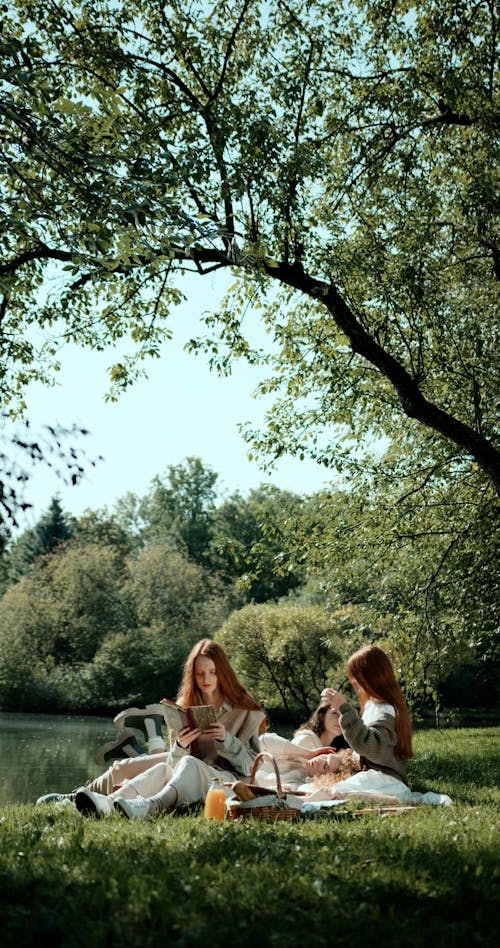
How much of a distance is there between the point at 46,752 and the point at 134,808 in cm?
1901

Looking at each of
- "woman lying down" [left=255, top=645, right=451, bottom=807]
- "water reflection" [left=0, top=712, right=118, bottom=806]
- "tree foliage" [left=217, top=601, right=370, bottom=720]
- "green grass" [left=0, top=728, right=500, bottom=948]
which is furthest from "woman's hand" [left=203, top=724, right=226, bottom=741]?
"tree foliage" [left=217, top=601, right=370, bottom=720]

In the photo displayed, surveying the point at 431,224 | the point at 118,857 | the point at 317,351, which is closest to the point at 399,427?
the point at 317,351

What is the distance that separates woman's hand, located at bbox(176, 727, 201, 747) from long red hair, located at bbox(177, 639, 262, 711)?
57 cm

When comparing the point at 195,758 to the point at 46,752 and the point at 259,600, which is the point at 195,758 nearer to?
the point at 46,752

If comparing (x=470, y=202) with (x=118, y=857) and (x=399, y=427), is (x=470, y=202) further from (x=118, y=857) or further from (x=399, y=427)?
(x=118, y=857)

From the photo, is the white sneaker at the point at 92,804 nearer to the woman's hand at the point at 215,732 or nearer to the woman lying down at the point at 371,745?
the woman's hand at the point at 215,732

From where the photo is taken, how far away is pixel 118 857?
4312 millimetres

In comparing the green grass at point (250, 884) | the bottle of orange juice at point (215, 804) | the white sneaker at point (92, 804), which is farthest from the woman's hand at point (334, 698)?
the white sneaker at point (92, 804)

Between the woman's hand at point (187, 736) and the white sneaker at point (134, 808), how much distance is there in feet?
2.34

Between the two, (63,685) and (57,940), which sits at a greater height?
(63,685)

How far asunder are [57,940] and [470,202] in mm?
11157

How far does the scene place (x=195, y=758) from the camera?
6.66 metres

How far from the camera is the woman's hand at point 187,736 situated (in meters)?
6.83

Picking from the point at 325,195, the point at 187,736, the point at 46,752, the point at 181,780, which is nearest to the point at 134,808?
the point at 181,780
